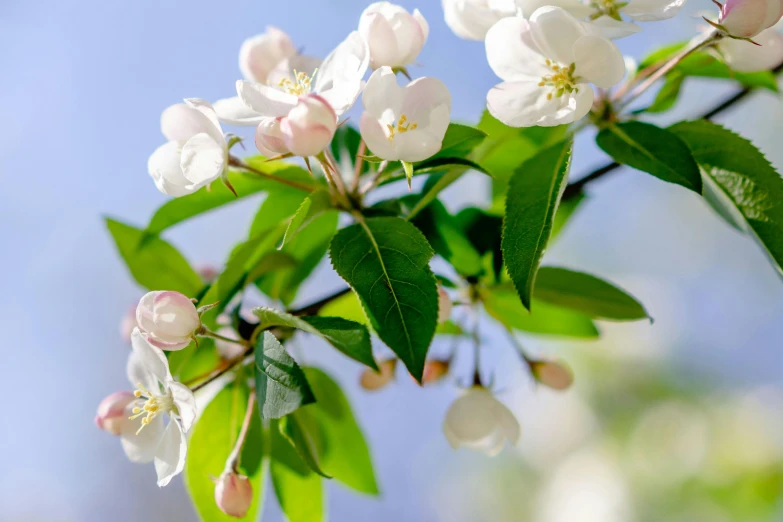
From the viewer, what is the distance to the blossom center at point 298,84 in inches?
34.0

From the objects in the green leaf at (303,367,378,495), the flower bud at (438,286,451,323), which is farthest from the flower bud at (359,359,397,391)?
the flower bud at (438,286,451,323)

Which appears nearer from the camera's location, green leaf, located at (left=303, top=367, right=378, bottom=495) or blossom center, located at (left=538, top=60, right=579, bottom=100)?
blossom center, located at (left=538, top=60, right=579, bottom=100)

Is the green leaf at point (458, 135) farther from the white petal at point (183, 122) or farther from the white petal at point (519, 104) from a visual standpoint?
the white petal at point (183, 122)

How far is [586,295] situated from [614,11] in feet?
1.15

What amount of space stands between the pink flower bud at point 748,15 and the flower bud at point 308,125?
0.43 m

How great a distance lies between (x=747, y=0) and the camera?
0.72 m

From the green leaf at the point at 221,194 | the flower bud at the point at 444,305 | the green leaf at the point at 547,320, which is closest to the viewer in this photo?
the flower bud at the point at 444,305

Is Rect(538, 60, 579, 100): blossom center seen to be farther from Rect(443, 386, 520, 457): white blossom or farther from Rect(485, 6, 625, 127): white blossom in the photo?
Rect(443, 386, 520, 457): white blossom

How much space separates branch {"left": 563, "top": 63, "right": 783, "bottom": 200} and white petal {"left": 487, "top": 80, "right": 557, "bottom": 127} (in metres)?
0.25

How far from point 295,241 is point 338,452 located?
1.12 ft

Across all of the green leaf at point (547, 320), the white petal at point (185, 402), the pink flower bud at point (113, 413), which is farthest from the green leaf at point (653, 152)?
the pink flower bud at point (113, 413)

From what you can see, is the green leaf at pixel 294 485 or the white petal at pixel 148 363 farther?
the green leaf at pixel 294 485

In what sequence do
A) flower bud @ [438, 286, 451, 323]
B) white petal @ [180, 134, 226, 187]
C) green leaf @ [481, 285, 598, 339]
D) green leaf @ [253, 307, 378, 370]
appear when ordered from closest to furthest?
green leaf @ [253, 307, 378, 370] → white petal @ [180, 134, 226, 187] → flower bud @ [438, 286, 451, 323] → green leaf @ [481, 285, 598, 339]

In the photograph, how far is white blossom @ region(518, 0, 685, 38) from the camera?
72 centimetres
